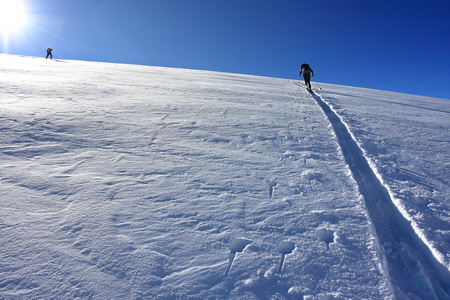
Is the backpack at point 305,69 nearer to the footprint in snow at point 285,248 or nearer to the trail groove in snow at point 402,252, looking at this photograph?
the trail groove in snow at point 402,252

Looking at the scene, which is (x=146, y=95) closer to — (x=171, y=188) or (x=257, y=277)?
(x=171, y=188)

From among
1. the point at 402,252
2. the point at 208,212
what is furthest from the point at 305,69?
the point at 208,212

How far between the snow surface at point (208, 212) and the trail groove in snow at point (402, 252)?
12 mm

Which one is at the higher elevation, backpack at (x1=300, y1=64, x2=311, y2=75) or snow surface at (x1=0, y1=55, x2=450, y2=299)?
backpack at (x1=300, y1=64, x2=311, y2=75)

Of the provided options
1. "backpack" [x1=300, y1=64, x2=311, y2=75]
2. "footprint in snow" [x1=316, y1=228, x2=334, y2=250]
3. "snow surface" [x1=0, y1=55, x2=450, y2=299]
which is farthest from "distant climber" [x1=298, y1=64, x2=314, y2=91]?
"footprint in snow" [x1=316, y1=228, x2=334, y2=250]

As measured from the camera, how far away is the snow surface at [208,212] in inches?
64.3

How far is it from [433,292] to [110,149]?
151 inches

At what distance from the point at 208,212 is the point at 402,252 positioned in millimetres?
1886

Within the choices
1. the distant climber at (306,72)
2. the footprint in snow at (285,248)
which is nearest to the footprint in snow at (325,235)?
the footprint in snow at (285,248)

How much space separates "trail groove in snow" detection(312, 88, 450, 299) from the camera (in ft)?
5.96

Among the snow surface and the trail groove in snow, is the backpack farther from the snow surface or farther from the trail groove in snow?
the trail groove in snow

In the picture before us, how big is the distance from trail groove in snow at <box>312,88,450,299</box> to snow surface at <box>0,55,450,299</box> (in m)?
0.01

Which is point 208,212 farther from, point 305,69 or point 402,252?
point 305,69

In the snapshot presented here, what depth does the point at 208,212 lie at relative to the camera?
2305 millimetres
